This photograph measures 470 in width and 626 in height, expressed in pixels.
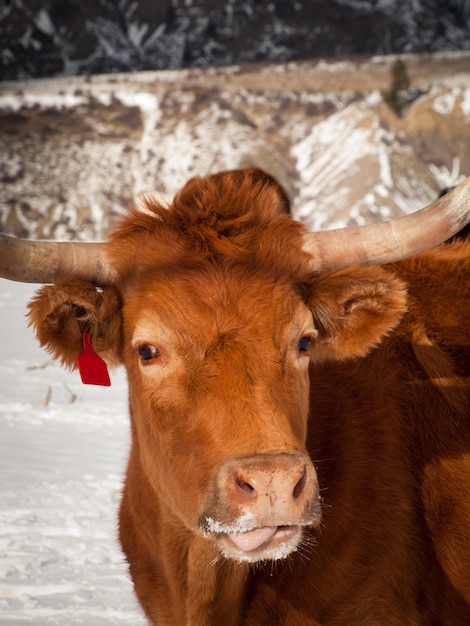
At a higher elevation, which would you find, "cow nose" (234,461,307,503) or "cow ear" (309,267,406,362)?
"cow ear" (309,267,406,362)

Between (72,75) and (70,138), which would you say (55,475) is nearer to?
(70,138)

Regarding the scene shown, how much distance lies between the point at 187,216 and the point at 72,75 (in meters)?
93.9

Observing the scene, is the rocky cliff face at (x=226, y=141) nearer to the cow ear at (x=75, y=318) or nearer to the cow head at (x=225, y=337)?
the cow head at (x=225, y=337)

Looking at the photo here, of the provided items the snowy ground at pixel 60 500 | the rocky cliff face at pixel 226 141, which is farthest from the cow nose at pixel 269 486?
the rocky cliff face at pixel 226 141

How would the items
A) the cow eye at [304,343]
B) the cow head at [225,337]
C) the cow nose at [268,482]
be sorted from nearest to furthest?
the cow nose at [268,482] < the cow head at [225,337] < the cow eye at [304,343]

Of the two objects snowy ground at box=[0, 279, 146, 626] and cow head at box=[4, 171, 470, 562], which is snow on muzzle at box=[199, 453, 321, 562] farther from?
snowy ground at box=[0, 279, 146, 626]

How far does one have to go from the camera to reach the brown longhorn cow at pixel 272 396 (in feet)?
10.3

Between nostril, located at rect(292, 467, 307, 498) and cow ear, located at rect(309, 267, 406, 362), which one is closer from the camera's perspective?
nostril, located at rect(292, 467, 307, 498)

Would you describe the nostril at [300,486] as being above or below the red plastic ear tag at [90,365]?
below

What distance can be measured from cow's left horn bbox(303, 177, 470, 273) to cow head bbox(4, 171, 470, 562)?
3 cm

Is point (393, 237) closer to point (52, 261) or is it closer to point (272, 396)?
point (272, 396)

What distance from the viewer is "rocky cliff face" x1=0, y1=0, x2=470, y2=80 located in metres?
95.7

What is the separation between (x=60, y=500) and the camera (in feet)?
22.0

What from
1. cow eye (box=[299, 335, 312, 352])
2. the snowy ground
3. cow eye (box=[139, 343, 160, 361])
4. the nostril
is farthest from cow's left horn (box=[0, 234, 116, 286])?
the snowy ground
